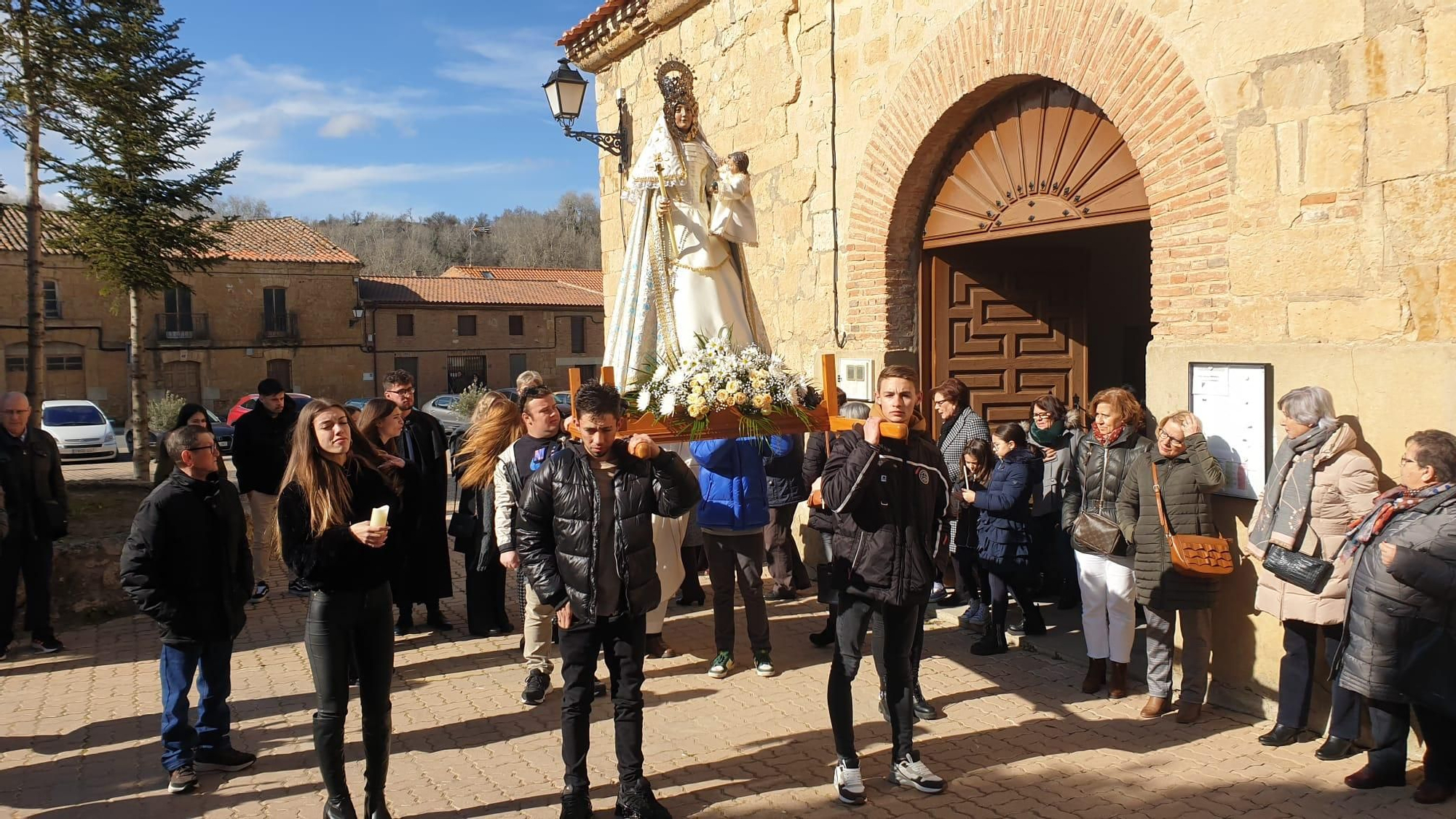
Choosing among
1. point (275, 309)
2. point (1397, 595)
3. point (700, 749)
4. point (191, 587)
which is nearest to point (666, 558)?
point (700, 749)

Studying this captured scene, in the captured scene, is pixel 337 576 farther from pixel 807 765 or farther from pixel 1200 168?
pixel 1200 168

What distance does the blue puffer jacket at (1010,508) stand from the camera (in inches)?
240

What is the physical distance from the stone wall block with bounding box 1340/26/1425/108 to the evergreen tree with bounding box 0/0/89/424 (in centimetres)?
1216

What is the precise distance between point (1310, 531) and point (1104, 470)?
1.10 m

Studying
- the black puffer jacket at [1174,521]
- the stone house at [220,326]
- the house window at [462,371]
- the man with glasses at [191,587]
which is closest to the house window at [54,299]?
the stone house at [220,326]

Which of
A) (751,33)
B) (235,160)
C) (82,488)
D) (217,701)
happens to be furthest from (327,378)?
(217,701)

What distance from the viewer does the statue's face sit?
5848 millimetres

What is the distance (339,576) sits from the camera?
3816 mm

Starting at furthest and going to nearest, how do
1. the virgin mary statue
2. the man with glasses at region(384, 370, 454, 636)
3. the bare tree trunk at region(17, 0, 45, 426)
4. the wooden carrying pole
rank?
the bare tree trunk at region(17, 0, 45, 426) → the man with glasses at region(384, 370, 454, 636) → the virgin mary statue → the wooden carrying pole

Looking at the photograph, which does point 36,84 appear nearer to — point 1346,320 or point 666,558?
point 666,558

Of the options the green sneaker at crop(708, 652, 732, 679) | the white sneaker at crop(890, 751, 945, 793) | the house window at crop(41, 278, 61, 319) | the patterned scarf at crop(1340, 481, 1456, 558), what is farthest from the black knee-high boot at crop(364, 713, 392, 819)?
the house window at crop(41, 278, 61, 319)

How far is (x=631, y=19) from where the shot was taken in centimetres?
1097

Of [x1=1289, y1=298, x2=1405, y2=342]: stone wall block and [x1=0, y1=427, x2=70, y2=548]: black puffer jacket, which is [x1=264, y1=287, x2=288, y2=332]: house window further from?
[x1=1289, y1=298, x2=1405, y2=342]: stone wall block

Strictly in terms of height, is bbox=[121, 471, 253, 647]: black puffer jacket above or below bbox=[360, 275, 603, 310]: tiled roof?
below
